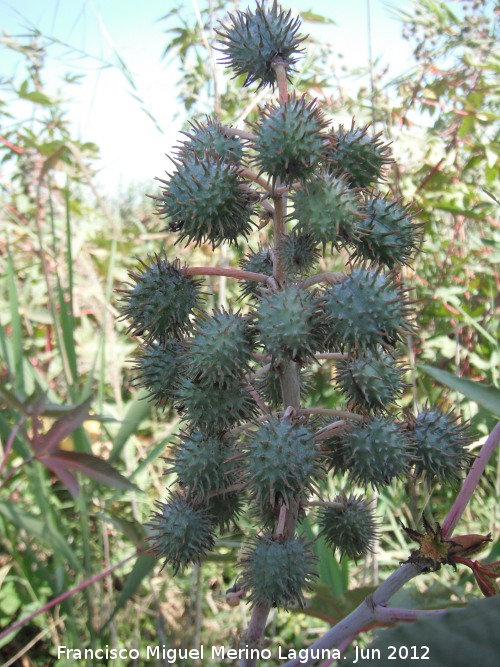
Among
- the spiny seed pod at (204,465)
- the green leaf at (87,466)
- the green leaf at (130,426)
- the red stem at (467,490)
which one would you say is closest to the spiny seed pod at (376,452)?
the red stem at (467,490)

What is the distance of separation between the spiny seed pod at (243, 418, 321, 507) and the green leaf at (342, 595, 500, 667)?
1.39 feet

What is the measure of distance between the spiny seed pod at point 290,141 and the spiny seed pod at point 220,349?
0.26 m

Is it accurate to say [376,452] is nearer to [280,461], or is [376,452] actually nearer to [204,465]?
[280,461]

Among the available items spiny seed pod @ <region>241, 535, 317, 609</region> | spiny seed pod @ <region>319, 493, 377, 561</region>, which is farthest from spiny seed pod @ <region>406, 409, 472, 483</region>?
spiny seed pod @ <region>241, 535, 317, 609</region>

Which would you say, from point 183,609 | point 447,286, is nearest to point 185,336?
point 183,609

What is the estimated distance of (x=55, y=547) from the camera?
194 cm

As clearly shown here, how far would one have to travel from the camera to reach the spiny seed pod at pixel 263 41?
113cm

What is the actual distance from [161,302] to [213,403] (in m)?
0.21

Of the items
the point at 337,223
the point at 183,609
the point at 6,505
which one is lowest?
the point at 183,609

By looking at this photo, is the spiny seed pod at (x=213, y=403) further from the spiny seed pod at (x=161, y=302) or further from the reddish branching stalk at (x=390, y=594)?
the reddish branching stalk at (x=390, y=594)

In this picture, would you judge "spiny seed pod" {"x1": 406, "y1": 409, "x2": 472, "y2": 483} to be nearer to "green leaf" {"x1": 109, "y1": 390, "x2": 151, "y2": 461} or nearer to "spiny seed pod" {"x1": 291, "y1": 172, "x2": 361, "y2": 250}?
"spiny seed pod" {"x1": 291, "y1": 172, "x2": 361, "y2": 250}

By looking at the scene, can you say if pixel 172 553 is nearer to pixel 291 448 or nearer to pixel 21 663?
pixel 291 448

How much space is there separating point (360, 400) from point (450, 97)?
2642 mm

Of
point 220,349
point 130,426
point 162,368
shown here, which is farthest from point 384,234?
point 130,426
